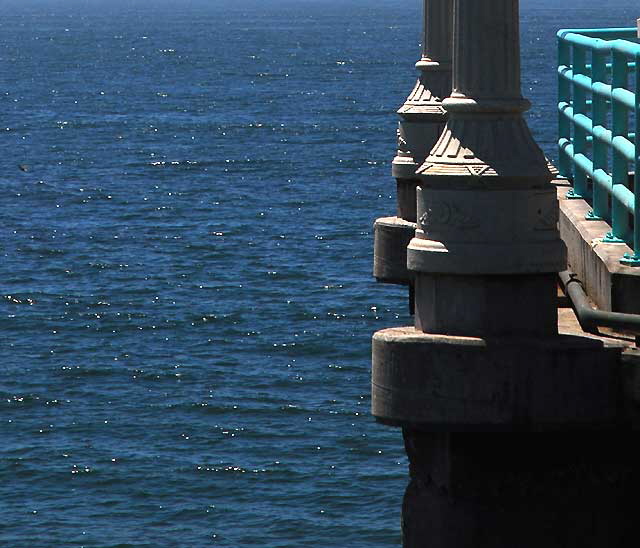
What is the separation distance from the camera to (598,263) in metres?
7.36

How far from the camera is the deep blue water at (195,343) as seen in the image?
2495cm

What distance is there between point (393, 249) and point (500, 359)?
21.3 ft

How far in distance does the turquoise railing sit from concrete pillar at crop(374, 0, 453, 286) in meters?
1.48

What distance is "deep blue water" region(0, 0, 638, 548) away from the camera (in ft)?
81.9

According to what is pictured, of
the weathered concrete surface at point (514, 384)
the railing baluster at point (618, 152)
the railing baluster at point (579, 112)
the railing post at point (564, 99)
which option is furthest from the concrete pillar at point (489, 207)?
the railing post at point (564, 99)

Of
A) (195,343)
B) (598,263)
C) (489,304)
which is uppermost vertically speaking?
(489,304)

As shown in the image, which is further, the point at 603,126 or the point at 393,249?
the point at 393,249

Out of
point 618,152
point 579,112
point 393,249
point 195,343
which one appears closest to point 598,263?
point 618,152

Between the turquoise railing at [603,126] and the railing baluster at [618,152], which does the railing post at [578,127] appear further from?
the railing baluster at [618,152]

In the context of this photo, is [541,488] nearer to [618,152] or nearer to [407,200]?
[618,152]

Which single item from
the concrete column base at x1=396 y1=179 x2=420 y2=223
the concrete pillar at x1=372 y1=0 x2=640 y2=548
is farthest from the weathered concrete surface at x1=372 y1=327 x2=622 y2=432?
the concrete column base at x1=396 y1=179 x2=420 y2=223

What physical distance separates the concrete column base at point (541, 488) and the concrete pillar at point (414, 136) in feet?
19.5

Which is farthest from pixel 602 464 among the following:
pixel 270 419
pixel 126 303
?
pixel 126 303

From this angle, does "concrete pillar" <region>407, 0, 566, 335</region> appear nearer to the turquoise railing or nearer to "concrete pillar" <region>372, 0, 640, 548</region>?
"concrete pillar" <region>372, 0, 640, 548</region>
